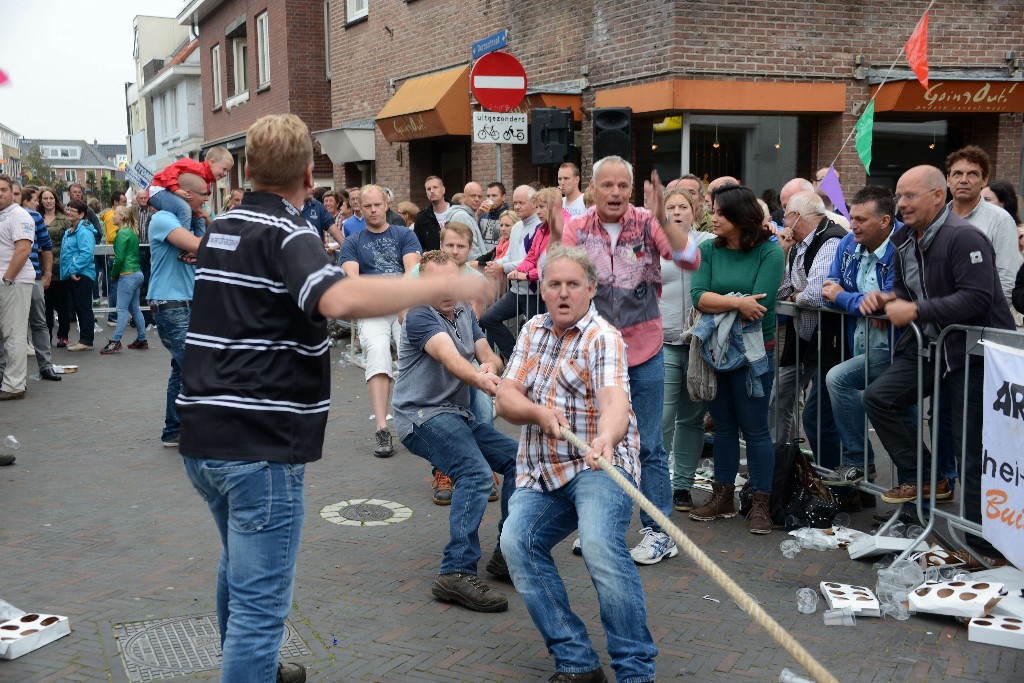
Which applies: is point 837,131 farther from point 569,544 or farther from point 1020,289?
point 569,544

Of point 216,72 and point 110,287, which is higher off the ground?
point 216,72

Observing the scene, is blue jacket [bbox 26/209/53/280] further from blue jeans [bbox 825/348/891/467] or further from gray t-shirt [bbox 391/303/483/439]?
blue jeans [bbox 825/348/891/467]

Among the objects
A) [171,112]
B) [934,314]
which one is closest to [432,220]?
[934,314]

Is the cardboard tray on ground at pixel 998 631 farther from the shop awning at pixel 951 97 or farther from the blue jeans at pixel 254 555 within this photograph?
the shop awning at pixel 951 97

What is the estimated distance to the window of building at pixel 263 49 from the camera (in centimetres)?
2538

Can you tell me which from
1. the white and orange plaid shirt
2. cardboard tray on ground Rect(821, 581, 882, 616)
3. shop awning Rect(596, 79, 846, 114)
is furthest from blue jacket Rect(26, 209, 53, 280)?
cardboard tray on ground Rect(821, 581, 882, 616)

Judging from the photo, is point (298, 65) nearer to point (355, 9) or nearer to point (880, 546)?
point (355, 9)

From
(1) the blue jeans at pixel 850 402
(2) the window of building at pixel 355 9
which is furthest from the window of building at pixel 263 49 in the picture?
(1) the blue jeans at pixel 850 402

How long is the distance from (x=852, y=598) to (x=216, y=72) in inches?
1165

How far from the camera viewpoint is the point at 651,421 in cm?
513

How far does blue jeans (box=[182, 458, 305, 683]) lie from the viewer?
2.95 metres

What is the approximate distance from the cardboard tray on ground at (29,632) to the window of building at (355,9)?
58.3ft

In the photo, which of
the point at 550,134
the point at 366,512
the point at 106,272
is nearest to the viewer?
the point at 366,512

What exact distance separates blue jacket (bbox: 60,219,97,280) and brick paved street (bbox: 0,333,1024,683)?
20.0 ft
